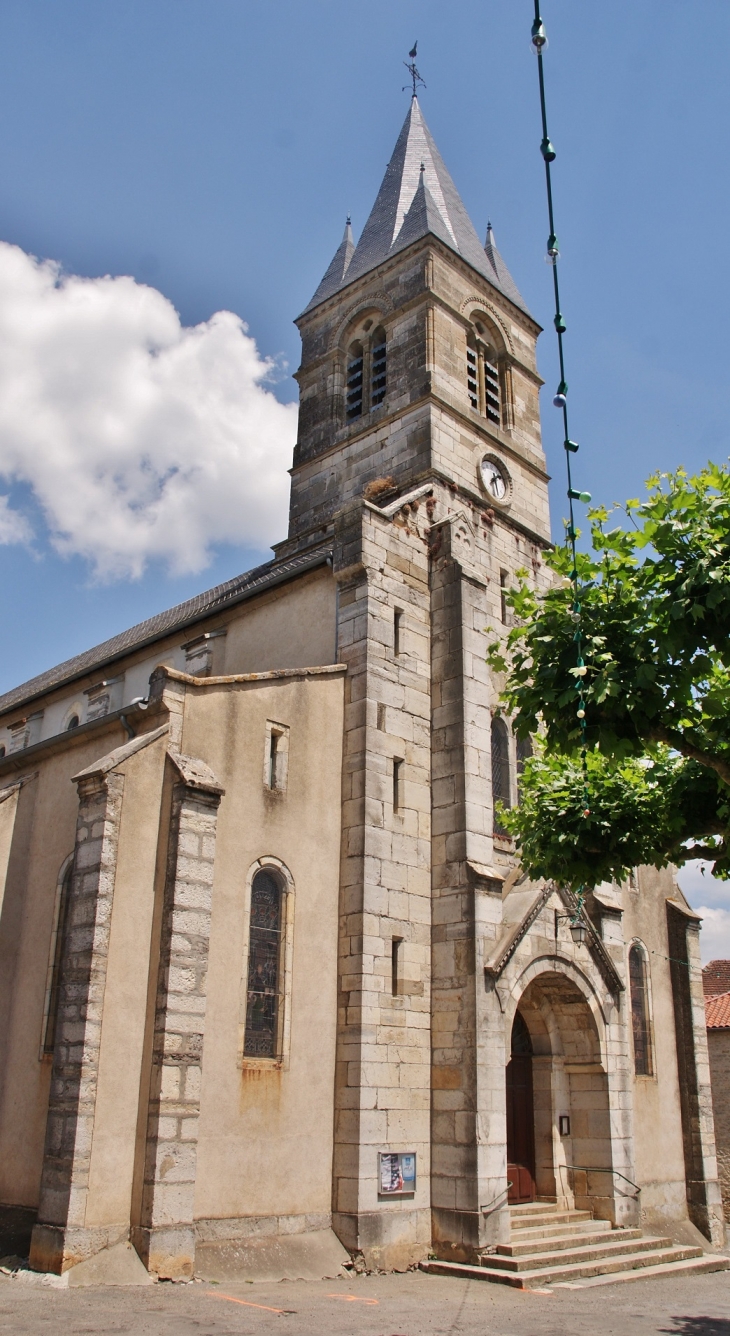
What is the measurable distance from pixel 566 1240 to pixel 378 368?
1643 cm

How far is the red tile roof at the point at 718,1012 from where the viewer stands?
935 inches

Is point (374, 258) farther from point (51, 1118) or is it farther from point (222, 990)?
point (51, 1118)

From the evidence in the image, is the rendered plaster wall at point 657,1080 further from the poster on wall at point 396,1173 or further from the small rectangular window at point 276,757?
the small rectangular window at point 276,757

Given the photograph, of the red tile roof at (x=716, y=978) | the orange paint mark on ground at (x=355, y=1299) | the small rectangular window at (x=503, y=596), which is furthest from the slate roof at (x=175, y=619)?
the red tile roof at (x=716, y=978)

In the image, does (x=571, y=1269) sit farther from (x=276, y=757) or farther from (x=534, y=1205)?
(x=276, y=757)

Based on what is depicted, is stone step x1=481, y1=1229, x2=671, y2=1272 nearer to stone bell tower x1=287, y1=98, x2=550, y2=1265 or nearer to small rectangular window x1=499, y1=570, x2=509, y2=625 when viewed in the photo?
stone bell tower x1=287, y1=98, x2=550, y2=1265

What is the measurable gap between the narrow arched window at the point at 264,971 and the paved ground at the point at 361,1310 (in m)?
2.55

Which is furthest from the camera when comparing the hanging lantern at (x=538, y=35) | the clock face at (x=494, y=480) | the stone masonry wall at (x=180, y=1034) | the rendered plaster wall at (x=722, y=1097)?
the rendered plaster wall at (x=722, y=1097)

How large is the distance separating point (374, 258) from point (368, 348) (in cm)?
234

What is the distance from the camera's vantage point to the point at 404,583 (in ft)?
53.2

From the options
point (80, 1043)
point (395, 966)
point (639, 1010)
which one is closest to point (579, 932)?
point (639, 1010)

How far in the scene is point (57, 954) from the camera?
13797 millimetres

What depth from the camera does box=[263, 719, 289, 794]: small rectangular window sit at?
13.5 m

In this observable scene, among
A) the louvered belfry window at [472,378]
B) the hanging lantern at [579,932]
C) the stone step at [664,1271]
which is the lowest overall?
the stone step at [664,1271]
